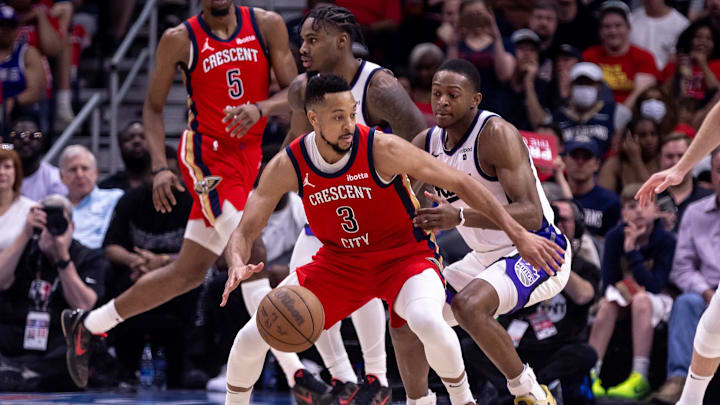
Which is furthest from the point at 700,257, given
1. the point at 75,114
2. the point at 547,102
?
the point at 75,114

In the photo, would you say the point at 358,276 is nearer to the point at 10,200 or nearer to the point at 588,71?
the point at 10,200

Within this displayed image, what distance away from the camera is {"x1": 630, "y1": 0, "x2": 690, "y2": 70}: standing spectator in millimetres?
10578

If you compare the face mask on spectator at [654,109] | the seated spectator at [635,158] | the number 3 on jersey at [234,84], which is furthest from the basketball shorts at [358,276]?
the face mask on spectator at [654,109]

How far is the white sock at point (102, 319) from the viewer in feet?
21.2

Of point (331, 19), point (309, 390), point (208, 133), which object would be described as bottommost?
point (309, 390)

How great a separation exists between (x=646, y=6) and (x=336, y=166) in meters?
6.59

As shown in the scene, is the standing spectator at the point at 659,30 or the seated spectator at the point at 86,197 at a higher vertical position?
the standing spectator at the point at 659,30

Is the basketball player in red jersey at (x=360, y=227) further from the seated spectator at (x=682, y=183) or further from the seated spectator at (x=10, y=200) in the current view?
the seated spectator at (x=10, y=200)

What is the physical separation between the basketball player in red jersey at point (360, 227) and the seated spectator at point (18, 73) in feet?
18.7

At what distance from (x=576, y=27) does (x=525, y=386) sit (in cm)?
629

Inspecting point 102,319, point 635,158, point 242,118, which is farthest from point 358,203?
point 635,158

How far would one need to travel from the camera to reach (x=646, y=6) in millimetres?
10656

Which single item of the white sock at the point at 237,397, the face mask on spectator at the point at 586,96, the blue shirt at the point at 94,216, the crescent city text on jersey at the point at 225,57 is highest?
the crescent city text on jersey at the point at 225,57

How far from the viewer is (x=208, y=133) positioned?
253 inches
